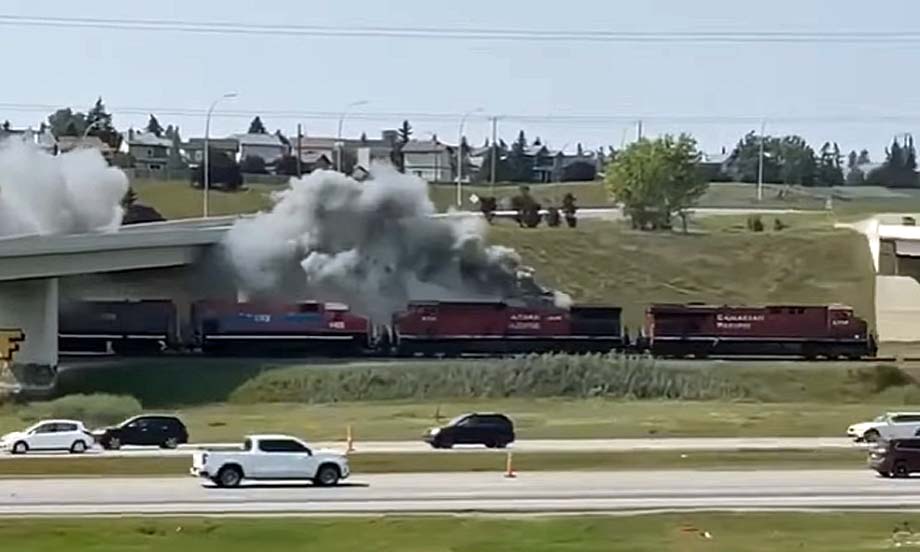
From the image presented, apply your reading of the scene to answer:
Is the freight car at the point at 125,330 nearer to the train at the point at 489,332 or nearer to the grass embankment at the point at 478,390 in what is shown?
the train at the point at 489,332

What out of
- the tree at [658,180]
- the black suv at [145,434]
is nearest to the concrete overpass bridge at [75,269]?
the black suv at [145,434]

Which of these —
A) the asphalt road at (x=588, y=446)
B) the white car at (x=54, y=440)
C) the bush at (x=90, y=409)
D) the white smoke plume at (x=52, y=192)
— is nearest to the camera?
the asphalt road at (x=588, y=446)

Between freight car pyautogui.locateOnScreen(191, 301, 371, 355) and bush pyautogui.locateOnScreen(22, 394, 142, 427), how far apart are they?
1009 cm

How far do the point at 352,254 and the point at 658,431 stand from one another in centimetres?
3722

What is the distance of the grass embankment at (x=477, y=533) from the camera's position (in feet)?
101

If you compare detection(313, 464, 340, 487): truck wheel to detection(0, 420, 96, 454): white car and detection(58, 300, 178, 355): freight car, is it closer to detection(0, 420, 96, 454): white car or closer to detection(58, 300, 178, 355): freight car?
detection(0, 420, 96, 454): white car

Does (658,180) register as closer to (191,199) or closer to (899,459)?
(191,199)

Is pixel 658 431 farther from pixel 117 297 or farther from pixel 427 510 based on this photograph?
pixel 117 297

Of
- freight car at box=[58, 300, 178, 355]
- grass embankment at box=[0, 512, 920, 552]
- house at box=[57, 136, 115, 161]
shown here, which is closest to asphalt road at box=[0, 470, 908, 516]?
grass embankment at box=[0, 512, 920, 552]

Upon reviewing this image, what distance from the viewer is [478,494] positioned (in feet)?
125

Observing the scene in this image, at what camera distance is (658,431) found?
194 feet

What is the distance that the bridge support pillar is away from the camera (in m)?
80.6

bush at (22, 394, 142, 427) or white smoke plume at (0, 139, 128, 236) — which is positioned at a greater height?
white smoke plume at (0, 139, 128, 236)

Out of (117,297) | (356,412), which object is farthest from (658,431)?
(117,297)
